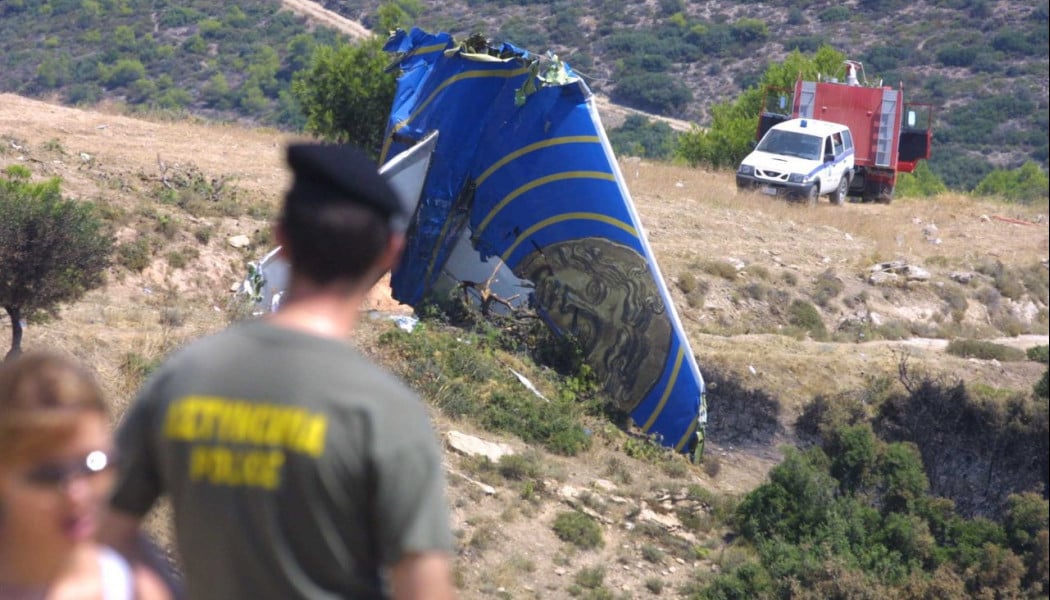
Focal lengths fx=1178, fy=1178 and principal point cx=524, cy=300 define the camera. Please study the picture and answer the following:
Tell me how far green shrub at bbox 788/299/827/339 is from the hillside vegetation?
34.1 m

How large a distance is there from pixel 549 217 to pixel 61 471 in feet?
35.7

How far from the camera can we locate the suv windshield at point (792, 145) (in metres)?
24.9

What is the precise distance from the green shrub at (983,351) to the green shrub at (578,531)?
302 inches

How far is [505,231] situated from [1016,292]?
10.4 metres

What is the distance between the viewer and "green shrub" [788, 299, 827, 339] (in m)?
16.8

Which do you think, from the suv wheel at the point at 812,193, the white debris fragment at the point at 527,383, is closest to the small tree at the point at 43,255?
the white debris fragment at the point at 527,383

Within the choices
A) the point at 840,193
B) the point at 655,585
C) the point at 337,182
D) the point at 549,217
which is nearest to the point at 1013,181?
the point at 840,193

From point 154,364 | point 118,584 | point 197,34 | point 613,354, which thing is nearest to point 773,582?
point 613,354

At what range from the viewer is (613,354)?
12.7 m

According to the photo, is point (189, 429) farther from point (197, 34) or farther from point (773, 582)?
Result: point (197, 34)

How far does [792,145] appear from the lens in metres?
25.1

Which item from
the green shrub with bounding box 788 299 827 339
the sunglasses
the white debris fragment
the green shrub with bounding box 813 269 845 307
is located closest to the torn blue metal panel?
the white debris fragment

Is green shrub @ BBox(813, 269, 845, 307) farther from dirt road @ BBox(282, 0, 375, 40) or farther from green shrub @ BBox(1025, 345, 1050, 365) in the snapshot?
dirt road @ BBox(282, 0, 375, 40)

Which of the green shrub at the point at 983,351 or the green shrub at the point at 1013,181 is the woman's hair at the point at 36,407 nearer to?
the green shrub at the point at 983,351
